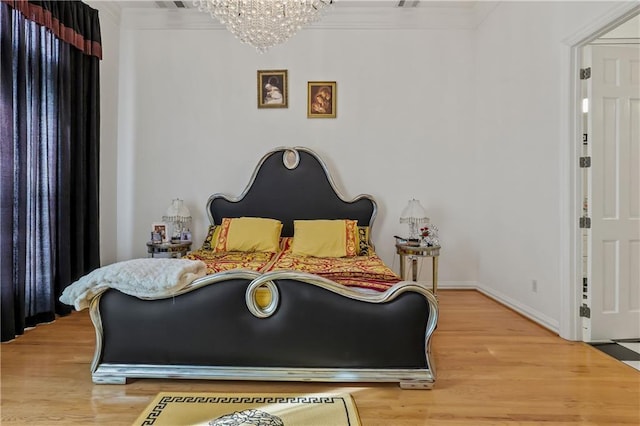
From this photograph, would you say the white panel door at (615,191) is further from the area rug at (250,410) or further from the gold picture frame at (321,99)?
the gold picture frame at (321,99)

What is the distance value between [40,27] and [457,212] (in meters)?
4.48

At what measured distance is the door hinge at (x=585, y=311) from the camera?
2.92 m

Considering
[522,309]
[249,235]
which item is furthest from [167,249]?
[522,309]

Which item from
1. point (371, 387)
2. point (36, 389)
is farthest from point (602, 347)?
point (36, 389)

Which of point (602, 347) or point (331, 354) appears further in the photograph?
point (602, 347)

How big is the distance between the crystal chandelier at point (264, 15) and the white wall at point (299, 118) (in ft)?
5.29

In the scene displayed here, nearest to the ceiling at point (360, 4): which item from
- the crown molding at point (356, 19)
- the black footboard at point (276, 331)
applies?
the crown molding at point (356, 19)

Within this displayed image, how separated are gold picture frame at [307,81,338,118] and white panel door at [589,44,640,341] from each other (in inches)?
97.3

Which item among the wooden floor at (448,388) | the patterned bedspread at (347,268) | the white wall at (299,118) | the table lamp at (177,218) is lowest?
the wooden floor at (448,388)

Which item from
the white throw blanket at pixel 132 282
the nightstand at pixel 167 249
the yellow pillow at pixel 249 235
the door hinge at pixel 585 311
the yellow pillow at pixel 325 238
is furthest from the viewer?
the nightstand at pixel 167 249

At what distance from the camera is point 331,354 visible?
2205 mm

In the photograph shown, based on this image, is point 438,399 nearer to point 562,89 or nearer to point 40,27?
point 562,89

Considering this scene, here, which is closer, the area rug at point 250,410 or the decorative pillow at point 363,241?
the area rug at point 250,410

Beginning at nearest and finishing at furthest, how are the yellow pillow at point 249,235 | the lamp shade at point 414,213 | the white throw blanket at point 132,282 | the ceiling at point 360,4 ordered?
the white throw blanket at point 132,282, the yellow pillow at point 249,235, the lamp shade at point 414,213, the ceiling at point 360,4
